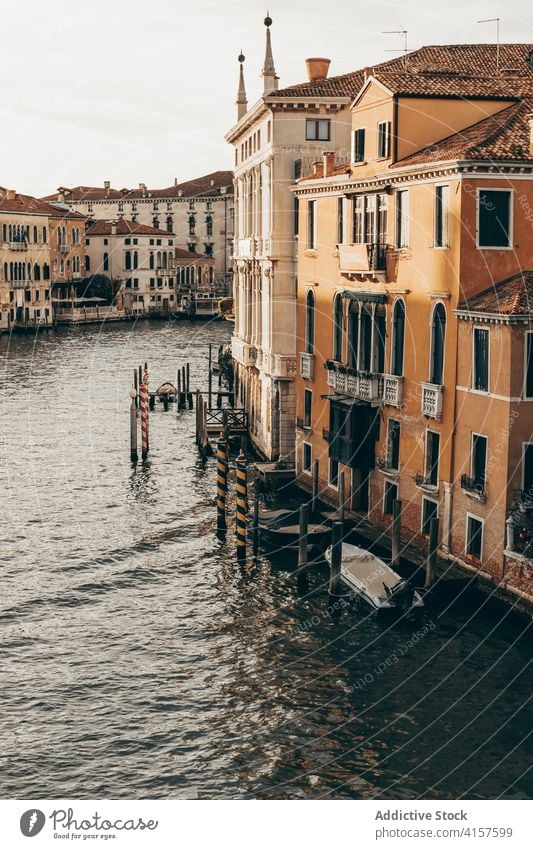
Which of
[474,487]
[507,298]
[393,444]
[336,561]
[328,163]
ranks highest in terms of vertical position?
[328,163]

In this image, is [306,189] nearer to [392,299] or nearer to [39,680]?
[392,299]

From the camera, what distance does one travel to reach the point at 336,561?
91.7ft

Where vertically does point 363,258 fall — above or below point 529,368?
above

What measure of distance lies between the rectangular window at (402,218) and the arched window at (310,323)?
7.46 meters

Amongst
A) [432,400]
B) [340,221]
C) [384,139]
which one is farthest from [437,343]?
[340,221]

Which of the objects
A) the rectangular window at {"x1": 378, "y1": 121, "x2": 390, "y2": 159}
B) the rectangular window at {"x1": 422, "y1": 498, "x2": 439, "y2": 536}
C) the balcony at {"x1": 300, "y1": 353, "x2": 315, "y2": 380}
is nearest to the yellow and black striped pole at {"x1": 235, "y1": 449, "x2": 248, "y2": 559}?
the rectangular window at {"x1": 422, "y1": 498, "x2": 439, "y2": 536}

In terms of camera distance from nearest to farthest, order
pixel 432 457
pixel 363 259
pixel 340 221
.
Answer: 1. pixel 432 457
2. pixel 363 259
3. pixel 340 221

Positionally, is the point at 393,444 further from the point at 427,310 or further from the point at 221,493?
the point at 221,493

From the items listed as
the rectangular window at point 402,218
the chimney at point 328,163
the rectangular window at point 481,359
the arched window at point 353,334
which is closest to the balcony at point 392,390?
the arched window at point 353,334

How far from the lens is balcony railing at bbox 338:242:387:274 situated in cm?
3158

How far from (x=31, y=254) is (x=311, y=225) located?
8156 cm

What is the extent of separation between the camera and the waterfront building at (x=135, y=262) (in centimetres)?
12912

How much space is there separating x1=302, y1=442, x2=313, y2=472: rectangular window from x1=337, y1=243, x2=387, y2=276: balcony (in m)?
6.96

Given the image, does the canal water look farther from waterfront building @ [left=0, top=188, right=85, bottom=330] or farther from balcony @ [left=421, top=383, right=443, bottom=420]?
waterfront building @ [left=0, top=188, right=85, bottom=330]
